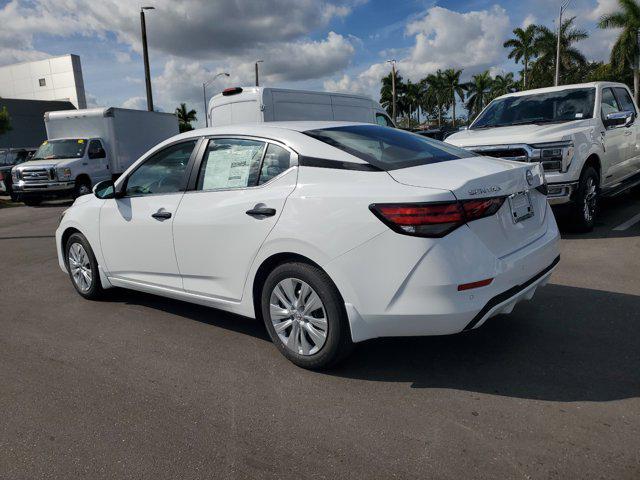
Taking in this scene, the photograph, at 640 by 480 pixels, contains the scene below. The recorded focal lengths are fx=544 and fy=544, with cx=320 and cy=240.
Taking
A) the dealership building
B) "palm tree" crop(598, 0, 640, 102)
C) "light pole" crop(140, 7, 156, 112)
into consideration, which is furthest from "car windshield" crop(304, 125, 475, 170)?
the dealership building

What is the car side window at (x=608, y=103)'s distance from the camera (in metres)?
7.71

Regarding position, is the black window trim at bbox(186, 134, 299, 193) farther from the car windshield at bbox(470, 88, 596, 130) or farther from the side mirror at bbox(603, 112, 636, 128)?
the side mirror at bbox(603, 112, 636, 128)

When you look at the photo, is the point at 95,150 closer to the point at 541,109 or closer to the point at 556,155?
the point at 541,109

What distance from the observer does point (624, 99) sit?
28.6 ft

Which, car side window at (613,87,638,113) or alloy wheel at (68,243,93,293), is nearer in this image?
alloy wheel at (68,243,93,293)

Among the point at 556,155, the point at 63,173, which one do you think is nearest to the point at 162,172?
the point at 556,155

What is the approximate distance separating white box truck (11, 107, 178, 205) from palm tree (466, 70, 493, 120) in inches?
2615

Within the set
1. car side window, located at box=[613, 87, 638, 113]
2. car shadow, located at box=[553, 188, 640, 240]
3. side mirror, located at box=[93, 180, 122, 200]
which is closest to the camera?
side mirror, located at box=[93, 180, 122, 200]

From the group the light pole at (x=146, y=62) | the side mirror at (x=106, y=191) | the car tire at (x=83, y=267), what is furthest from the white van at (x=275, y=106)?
the light pole at (x=146, y=62)

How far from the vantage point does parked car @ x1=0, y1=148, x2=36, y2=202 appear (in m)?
17.7

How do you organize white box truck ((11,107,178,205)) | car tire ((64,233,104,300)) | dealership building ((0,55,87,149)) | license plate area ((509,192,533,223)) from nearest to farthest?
1. license plate area ((509,192,533,223))
2. car tire ((64,233,104,300))
3. white box truck ((11,107,178,205))
4. dealership building ((0,55,87,149))

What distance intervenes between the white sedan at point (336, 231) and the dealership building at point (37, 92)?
157 feet

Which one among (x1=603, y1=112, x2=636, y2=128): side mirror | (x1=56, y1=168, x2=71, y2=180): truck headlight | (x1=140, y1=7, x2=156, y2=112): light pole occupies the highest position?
(x1=140, y1=7, x2=156, y2=112): light pole

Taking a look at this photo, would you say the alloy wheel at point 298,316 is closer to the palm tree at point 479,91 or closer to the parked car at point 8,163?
the parked car at point 8,163
